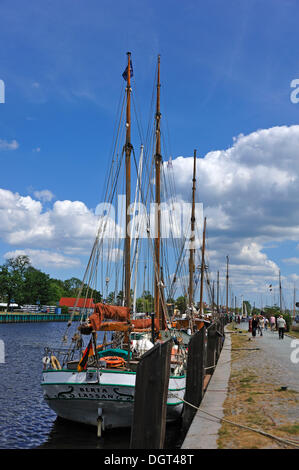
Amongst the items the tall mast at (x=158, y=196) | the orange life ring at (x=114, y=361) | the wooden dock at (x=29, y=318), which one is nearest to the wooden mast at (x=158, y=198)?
the tall mast at (x=158, y=196)

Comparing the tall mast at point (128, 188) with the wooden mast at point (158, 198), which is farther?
the wooden mast at point (158, 198)

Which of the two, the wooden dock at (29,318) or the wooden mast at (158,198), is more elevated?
the wooden mast at (158,198)

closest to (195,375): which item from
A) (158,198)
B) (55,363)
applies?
(55,363)

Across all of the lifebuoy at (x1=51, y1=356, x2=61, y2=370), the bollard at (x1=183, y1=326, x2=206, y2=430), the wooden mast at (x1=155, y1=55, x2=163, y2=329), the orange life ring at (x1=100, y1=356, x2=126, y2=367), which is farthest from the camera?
the wooden mast at (x1=155, y1=55, x2=163, y2=329)

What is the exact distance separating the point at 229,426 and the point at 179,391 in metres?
8.23

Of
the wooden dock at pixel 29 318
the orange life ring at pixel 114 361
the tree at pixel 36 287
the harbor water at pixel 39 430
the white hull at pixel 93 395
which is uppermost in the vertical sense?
the tree at pixel 36 287

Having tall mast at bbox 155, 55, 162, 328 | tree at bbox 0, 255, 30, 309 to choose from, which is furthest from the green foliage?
tall mast at bbox 155, 55, 162, 328

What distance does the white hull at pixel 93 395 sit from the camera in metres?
14.6

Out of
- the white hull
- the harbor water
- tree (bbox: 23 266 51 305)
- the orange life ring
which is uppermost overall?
tree (bbox: 23 266 51 305)

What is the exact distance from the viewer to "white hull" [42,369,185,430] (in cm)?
1456

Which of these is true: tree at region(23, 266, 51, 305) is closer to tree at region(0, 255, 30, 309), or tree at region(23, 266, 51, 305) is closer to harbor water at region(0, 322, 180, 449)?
tree at region(0, 255, 30, 309)

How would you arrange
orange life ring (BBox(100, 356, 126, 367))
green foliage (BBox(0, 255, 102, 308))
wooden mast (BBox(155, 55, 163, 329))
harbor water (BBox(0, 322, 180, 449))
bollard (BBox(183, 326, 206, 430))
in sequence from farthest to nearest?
1. green foliage (BBox(0, 255, 102, 308))
2. wooden mast (BBox(155, 55, 163, 329))
3. orange life ring (BBox(100, 356, 126, 367))
4. harbor water (BBox(0, 322, 180, 449))
5. bollard (BBox(183, 326, 206, 430))

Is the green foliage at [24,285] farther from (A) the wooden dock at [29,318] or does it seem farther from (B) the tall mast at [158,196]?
(B) the tall mast at [158,196]
